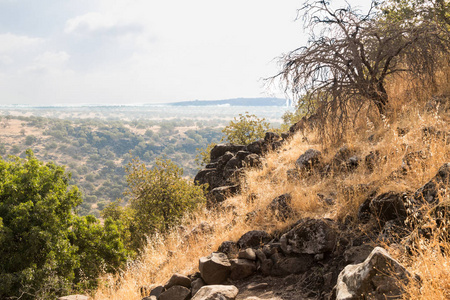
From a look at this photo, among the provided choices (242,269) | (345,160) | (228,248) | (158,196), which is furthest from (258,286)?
(158,196)

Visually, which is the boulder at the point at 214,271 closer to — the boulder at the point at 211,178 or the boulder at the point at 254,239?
the boulder at the point at 254,239

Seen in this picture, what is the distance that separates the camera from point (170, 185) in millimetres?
15023

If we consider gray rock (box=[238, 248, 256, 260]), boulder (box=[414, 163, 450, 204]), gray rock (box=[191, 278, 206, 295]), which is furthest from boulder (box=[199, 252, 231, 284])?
boulder (box=[414, 163, 450, 204])

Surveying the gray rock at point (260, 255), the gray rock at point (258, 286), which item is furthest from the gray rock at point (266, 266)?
the gray rock at point (258, 286)

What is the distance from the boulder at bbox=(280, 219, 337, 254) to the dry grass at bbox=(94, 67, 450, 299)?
1.95ft

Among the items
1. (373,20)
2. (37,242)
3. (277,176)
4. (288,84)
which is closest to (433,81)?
(373,20)

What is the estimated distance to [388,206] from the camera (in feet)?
16.8

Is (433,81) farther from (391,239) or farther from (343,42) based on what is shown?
(391,239)

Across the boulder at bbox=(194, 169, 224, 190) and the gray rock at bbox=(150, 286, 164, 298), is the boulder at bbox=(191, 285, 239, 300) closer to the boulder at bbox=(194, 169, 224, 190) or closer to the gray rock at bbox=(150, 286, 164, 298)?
the gray rock at bbox=(150, 286, 164, 298)

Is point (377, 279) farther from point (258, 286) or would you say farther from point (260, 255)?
point (260, 255)

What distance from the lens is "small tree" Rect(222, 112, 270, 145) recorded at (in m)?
25.3

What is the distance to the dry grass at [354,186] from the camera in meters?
5.17

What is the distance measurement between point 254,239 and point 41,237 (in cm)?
743

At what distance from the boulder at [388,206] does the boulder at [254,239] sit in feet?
7.11
